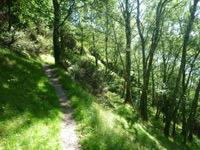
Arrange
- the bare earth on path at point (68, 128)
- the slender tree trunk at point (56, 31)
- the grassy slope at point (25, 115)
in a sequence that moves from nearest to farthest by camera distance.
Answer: the grassy slope at point (25, 115), the bare earth on path at point (68, 128), the slender tree trunk at point (56, 31)

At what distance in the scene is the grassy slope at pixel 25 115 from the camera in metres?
3.62

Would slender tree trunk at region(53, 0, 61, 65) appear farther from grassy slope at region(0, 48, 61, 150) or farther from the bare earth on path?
the bare earth on path

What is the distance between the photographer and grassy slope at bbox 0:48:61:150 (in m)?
3.62

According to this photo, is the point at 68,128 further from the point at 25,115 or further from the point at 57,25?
the point at 57,25

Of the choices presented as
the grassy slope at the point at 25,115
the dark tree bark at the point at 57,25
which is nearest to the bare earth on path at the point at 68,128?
the grassy slope at the point at 25,115

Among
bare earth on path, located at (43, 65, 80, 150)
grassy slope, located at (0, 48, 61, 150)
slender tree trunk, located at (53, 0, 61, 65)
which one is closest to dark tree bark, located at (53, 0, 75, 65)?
slender tree trunk, located at (53, 0, 61, 65)

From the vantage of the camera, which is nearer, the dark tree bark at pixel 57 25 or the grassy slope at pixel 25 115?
the grassy slope at pixel 25 115

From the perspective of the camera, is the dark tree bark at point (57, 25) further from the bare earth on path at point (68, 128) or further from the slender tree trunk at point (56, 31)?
the bare earth on path at point (68, 128)

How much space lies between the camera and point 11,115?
420 centimetres

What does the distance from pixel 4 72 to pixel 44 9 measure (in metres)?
9.66

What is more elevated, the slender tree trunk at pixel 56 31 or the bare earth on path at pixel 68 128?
the slender tree trunk at pixel 56 31

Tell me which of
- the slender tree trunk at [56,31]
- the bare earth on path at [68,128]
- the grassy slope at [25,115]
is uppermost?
the slender tree trunk at [56,31]

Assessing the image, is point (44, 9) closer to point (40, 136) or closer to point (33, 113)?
point (33, 113)

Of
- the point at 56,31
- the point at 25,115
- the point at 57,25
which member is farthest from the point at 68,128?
the point at 57,25
